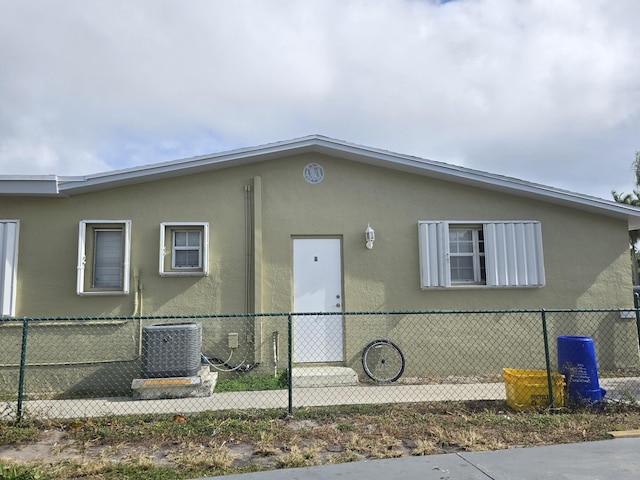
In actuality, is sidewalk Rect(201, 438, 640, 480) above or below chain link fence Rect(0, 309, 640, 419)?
below

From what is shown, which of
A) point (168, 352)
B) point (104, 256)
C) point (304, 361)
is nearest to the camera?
point (168, 352)

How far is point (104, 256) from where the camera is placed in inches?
314

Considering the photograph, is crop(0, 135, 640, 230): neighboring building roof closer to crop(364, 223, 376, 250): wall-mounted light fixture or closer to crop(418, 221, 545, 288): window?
crop(418, 221, 545, 288): window

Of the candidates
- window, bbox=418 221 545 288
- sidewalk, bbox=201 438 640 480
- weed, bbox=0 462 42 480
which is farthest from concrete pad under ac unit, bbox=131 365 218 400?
window, bbox=418 221 545 288

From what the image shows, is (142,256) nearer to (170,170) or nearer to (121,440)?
(170,170)

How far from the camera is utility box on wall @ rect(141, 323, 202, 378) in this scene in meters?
6.84

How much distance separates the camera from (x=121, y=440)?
4980 mm

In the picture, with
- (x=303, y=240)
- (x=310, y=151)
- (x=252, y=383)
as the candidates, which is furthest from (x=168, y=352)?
(x=310, y=151)

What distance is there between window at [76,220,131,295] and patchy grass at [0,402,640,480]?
8.82 ft

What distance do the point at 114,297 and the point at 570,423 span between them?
662 cm

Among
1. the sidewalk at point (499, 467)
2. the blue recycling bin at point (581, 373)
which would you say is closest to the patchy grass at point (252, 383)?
the sidewalk at point (499, 467)

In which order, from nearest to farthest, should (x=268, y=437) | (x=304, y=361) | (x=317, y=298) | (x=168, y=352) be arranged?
(x=268, y=437)
(x=168, y=352)
(x=304, y=361)
(x=317, y=298)

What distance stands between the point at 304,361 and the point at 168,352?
227 centimetres

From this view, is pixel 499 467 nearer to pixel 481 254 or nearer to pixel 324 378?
pixel 324 378
